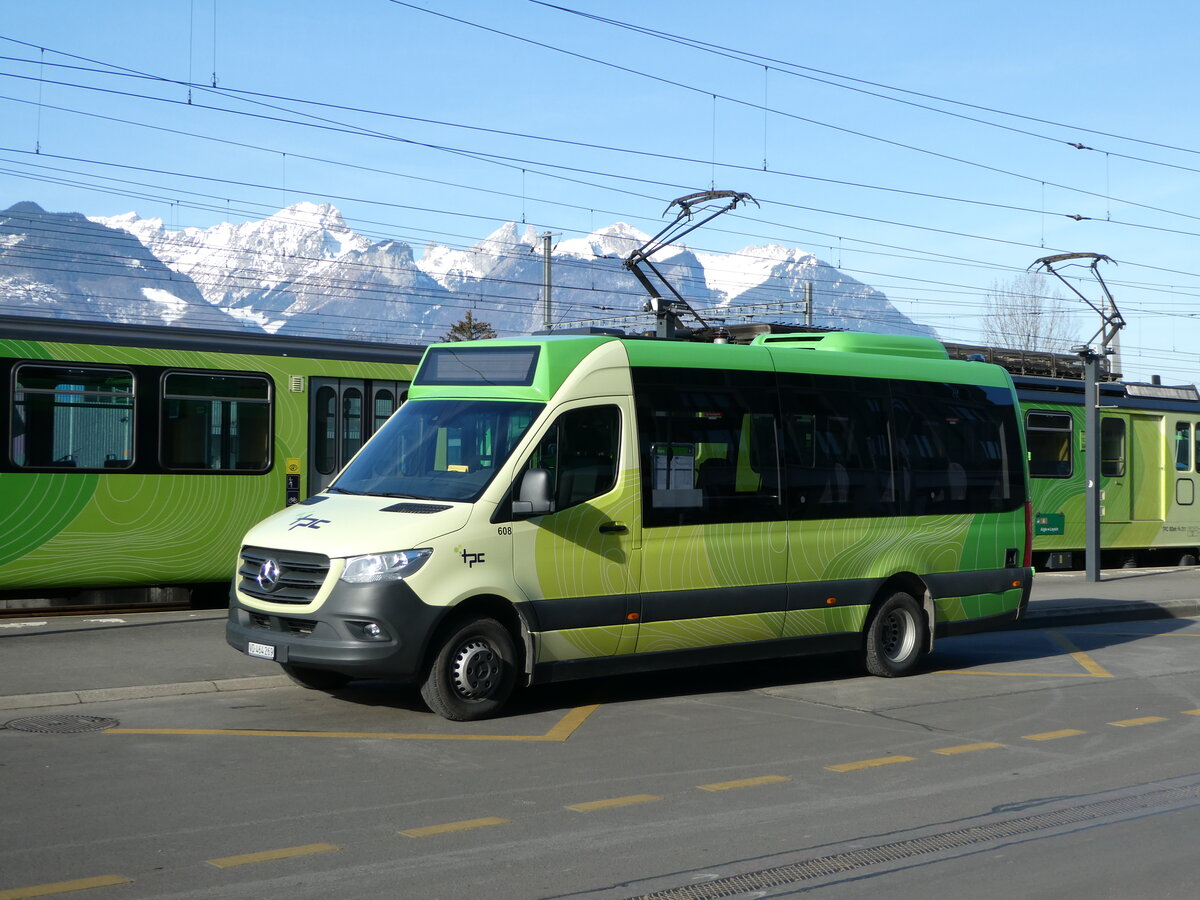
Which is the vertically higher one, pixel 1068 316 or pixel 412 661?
pixel 1068 316

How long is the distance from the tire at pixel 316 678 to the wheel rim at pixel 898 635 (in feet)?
15.2

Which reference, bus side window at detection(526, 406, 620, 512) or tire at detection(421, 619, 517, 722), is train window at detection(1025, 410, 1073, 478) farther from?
tire at detection(421, 619, 517, 722)

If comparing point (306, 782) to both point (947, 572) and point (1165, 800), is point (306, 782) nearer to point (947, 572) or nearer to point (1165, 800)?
point (1165, 800)

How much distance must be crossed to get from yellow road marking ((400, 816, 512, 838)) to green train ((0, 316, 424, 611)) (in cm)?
976

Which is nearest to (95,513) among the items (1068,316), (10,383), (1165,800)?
(10,383)

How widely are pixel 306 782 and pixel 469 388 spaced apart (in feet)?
12.1

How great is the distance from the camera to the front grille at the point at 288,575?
30.8 feet

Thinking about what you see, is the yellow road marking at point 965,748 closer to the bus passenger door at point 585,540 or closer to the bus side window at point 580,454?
the bus passenger door at point 585,540

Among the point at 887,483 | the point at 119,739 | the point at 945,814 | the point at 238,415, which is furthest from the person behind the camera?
the point at 238,415

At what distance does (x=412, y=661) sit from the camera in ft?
30.4

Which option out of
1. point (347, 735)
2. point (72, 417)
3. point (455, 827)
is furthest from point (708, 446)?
point (72, 417)

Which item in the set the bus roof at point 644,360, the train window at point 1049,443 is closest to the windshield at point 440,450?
the bus roof at point 644,360

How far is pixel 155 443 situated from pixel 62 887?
35.4 feet

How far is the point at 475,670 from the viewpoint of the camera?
9617 millimetres
